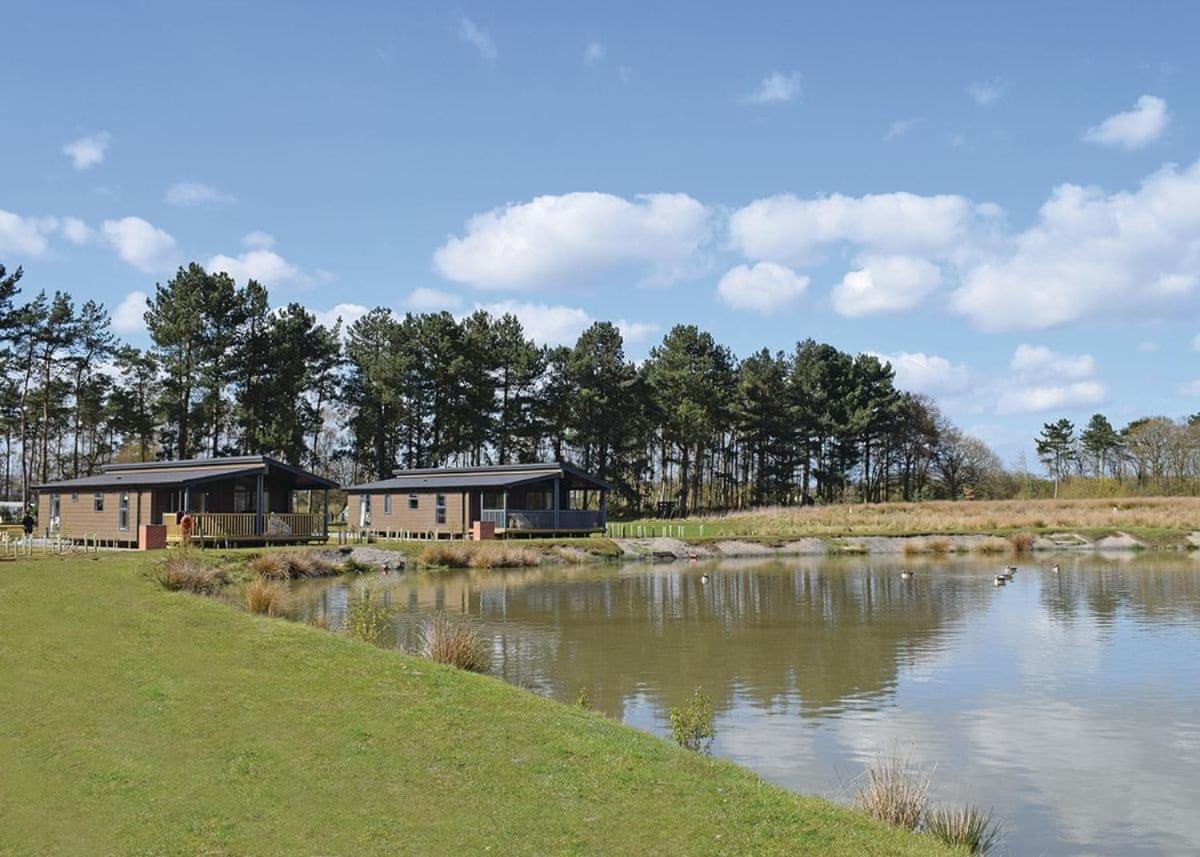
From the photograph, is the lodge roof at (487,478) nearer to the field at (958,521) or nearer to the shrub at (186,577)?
the field at (958,521)

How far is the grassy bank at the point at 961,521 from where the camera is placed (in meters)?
51.6

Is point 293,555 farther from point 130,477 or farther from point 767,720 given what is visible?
point 767,720

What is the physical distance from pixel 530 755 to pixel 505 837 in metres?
2.05

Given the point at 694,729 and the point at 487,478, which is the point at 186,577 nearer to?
the point at 694,729

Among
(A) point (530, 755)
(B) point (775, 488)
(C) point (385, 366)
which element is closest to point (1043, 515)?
(B) point (775, 488)

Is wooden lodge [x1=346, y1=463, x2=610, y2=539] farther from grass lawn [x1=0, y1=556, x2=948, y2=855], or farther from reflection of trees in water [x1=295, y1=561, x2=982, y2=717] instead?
grass lawn [x1=0, y1=556, x2=948, y2=855]

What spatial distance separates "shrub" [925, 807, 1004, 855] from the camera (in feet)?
26.4

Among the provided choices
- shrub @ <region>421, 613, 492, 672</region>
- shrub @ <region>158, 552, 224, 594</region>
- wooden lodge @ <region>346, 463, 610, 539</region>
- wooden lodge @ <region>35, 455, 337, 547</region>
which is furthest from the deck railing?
shrub @ <region>421, 613, 492, 672</region>

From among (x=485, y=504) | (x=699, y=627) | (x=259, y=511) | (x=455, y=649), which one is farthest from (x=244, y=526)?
(x=455, y=649)

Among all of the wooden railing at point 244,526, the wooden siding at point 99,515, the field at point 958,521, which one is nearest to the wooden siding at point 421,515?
the wooden railing at point 244,526

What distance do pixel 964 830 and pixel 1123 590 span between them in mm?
25757

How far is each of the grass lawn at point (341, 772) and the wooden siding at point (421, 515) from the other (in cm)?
3643

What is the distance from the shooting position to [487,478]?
5047 cm

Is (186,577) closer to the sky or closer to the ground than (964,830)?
closer to the sky
